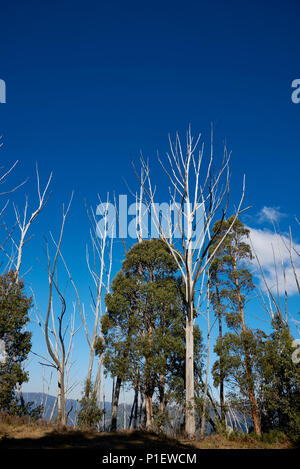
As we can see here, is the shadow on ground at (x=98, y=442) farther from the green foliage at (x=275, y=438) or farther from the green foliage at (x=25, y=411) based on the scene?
the green foliage at (x=25, y=411)

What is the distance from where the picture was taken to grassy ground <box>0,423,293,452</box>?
6839 mm

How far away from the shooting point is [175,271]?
13664mm

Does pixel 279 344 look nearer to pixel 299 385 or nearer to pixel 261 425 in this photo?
pixel 299 385

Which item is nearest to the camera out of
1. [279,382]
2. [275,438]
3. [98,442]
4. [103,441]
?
[98,442]

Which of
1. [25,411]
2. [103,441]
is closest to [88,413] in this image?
[25,411]

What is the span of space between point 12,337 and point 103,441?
22.8ft

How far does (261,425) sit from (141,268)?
346 inches

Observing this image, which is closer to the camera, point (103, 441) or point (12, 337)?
point (103, 441)

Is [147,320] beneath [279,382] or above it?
above

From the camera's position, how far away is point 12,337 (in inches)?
507

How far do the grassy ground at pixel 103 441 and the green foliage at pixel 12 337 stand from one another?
2495 mm

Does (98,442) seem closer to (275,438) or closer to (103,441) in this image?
(103,441)
